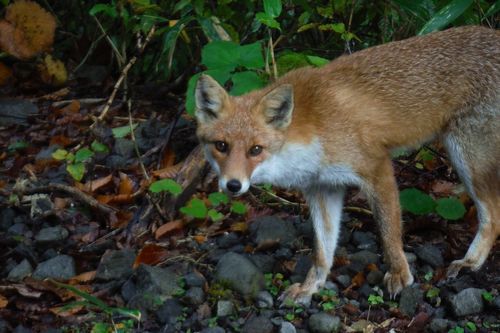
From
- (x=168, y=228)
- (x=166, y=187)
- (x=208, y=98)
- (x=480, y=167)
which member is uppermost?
(x=208, y=98)

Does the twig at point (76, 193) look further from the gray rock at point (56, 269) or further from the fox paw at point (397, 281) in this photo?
the fox paw at point (397, 281)

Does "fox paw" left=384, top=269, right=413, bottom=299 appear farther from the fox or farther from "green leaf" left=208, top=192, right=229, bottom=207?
"green leaf" left=208, top=192, right=229, bottom=207

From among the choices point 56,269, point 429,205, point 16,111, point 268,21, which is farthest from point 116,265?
point 16,111

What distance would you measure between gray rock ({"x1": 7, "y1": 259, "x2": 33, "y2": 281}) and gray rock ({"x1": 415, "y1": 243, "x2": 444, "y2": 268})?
2588mm

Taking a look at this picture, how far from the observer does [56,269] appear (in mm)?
4551

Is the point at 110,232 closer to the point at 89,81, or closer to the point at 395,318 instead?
the point at 395,318

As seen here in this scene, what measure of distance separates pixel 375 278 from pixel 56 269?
208 centimetres

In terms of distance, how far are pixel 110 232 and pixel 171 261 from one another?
0.72 metres

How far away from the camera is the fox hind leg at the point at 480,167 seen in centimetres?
443

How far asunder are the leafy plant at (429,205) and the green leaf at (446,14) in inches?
47.3

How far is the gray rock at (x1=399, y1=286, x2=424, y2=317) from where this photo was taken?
4051 millimetres

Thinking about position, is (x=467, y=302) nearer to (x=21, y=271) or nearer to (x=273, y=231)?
(x=273, y=231)

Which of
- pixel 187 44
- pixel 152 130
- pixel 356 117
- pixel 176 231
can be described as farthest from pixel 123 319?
pixel 187 44

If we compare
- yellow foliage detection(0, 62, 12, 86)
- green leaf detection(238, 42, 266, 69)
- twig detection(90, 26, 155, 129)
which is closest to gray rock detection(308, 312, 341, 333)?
green leaf detection(238, 42, 266, 69)
